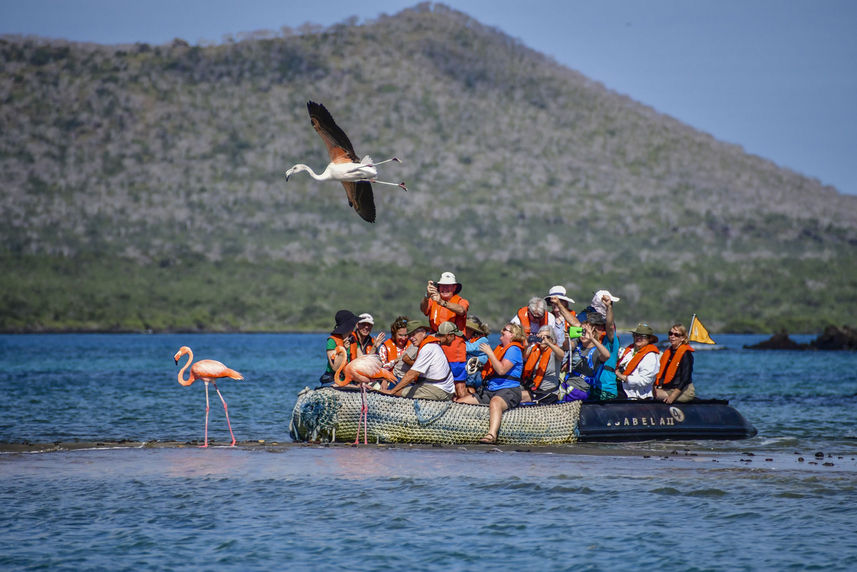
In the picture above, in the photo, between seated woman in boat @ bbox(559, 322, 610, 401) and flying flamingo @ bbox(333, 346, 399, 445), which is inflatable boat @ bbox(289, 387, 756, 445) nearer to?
flying flamingo @ bbox(333, 346, 399, 445)

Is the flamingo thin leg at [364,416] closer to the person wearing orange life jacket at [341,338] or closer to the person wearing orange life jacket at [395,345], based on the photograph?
the person wearing orange life jacket at [341,338]

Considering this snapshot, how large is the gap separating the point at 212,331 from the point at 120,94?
242 ft

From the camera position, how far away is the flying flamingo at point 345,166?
15.4 metres

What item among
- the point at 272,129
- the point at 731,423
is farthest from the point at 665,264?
the point at 731,423

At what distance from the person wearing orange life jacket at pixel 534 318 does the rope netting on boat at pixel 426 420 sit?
112cm

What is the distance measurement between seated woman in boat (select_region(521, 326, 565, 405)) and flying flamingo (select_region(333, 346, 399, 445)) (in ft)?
7.02

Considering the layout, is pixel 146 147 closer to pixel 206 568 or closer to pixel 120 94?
pixel 120 94

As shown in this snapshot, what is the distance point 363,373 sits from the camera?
16.5 m

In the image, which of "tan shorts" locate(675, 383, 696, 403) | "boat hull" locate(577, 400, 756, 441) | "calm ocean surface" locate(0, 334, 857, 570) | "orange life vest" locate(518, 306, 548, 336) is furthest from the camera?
"tan shorts" locate(675, 383, 696, 403)

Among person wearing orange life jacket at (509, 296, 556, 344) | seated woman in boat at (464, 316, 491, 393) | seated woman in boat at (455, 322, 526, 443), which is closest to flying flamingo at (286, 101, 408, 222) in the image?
seated woman in boat at (464, 316, 491, 393)

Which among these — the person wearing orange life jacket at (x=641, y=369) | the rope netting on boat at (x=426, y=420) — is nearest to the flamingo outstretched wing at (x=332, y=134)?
the rope netting on boat at (x=426, y=420)

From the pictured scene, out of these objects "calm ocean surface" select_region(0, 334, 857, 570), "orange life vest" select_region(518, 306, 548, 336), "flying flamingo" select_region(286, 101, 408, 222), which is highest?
"flying flamingo" select_region(286, 101, 408, 222)

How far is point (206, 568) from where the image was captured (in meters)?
10.8

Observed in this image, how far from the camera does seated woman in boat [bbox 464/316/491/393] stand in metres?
16.8
